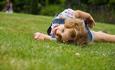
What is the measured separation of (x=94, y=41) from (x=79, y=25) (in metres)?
1.67

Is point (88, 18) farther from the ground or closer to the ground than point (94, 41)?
farther from the ground

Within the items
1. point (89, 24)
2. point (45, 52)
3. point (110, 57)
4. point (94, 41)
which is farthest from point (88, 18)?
point (45, 52)

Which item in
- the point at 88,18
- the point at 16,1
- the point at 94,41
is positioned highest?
the point at 88,18

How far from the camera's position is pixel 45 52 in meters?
6.51

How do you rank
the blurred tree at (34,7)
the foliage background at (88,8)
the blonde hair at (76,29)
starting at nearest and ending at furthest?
the blonde hair at (76,29)
the foliage background at (88,8)
the blurred tree at (34,7)

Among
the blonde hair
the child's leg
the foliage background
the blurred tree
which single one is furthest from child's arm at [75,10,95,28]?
the blurred tree

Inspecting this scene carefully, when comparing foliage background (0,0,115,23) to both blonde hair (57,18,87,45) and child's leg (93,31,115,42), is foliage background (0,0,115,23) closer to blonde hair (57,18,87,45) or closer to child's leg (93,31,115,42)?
child's leg (93,31,115,42)

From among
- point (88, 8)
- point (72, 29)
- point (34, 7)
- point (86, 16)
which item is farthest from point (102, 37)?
point (34, 7)

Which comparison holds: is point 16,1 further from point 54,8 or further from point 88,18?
point 88,18

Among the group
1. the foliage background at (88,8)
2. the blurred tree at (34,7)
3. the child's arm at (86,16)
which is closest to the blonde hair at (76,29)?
the child's arm at (86,16)

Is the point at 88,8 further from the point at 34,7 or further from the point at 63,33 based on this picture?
the point at 63,33

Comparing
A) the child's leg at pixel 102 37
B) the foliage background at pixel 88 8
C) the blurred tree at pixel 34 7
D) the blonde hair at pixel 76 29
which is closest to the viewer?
the blonde hair at pixel 76 29

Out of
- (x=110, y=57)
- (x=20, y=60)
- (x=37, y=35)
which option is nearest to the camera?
(x=20, y=60)

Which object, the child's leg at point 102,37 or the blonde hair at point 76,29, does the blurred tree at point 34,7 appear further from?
the blonde hair at point 76,29
